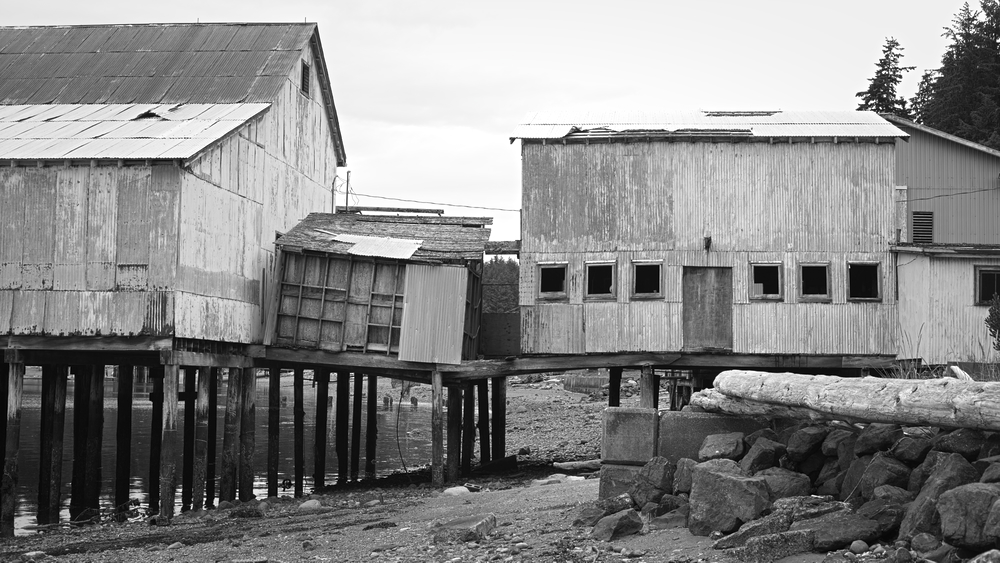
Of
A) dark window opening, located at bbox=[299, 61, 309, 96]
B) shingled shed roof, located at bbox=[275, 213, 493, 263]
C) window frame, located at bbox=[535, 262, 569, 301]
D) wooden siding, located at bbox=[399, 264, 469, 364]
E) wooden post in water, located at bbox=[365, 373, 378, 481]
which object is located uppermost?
dark window opening, located at bbox=[299, 61, 309, 96]

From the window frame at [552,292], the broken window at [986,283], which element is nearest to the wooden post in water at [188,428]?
the window frame at [552,292]

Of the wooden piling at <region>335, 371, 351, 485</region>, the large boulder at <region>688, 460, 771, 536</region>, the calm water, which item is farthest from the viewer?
the wooden piling at <region>335, 371, 351, 485</region>

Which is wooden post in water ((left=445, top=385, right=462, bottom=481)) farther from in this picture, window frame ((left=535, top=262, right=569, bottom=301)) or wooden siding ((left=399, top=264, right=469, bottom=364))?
window frame ((left=535, top=262, right=569, bottom=301))

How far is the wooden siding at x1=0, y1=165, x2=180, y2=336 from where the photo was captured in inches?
954

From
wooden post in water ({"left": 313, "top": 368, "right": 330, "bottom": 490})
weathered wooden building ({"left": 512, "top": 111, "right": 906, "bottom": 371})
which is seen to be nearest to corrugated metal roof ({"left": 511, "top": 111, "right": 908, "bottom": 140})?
weathered wooden building ({"left": 512, "top": 111, "right": 906, "bottom": 371})

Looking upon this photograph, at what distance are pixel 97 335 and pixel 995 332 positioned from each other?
20.2 meters

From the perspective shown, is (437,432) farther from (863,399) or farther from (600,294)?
(863,399)

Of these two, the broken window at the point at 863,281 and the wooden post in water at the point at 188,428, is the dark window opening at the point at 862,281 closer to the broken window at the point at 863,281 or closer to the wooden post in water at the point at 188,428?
the broken window at the point at 863,281

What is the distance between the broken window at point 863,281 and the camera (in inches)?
1125

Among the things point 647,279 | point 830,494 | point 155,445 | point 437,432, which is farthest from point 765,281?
point 155,445

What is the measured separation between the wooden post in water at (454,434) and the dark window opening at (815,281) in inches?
399

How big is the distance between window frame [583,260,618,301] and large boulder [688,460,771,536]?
16147 mm

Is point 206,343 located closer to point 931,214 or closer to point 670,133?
point 670,133

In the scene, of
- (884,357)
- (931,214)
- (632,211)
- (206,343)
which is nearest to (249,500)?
(206,343)
